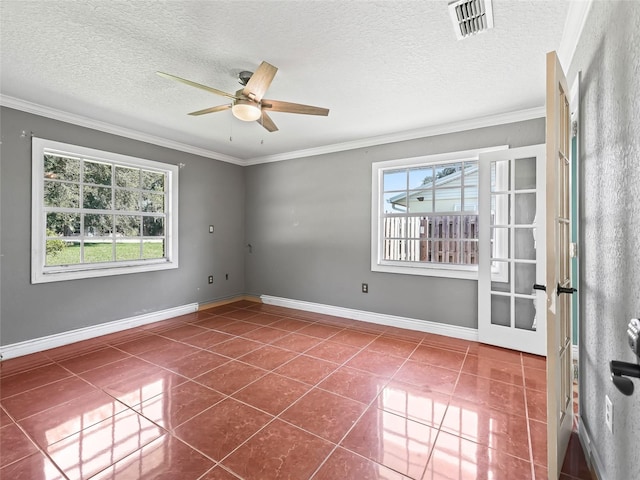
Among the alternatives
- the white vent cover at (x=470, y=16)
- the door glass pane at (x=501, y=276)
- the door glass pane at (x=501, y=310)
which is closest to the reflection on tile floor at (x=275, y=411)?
the door glass pane at (x=501, y=310)

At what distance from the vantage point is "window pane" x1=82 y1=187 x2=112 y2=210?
3.46 metres

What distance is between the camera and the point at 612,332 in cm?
123

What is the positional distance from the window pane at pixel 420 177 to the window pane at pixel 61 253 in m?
4.12

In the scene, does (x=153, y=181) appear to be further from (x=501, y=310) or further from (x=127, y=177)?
(x=501, y=310)

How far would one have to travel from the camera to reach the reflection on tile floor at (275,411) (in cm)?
154

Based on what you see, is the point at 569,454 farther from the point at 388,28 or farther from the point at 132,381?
the point at 132,381

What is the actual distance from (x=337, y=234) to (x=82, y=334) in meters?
3.32

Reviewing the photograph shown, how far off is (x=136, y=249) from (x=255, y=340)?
2.07 meters

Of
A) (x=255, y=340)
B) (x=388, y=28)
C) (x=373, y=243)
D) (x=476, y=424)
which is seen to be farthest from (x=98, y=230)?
(x=476, y=424)

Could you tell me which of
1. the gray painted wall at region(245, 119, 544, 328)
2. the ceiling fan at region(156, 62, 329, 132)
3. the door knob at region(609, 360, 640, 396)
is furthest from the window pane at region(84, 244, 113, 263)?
the door knob at region(609, 360, 640, 396)

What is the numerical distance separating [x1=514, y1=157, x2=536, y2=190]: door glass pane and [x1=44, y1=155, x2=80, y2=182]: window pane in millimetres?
4838

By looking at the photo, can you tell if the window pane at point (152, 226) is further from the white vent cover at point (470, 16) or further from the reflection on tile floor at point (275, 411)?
the white vent cover at point (470, 16)

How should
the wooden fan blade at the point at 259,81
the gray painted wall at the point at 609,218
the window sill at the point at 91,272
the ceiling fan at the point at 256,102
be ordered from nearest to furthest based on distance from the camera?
the gray painted wall at the point at 609,218 < the wooden fan blade at the point at 259,81 < the ceiling fan at the point at 256,102 < the window sill at the point at 91,272

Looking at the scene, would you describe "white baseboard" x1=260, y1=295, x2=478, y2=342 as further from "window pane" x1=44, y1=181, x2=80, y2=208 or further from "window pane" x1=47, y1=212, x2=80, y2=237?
"window pane" x1=44, y1=181, x2=80, y2=208
